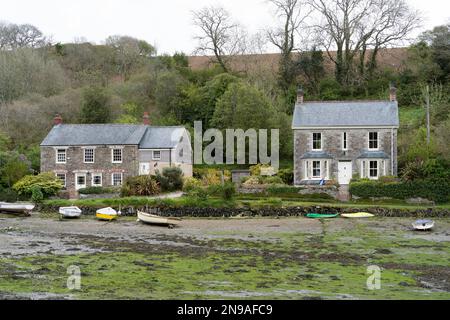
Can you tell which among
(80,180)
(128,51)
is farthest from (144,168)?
(128,51)

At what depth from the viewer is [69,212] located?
3891cm

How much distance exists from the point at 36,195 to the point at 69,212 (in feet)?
21.2

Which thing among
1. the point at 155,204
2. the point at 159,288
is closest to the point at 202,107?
the point at 155,204

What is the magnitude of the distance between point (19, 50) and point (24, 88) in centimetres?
611

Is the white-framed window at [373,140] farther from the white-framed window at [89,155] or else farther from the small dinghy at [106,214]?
the white-framed window at [89,155]

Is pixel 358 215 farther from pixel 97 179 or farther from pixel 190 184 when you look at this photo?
pixel 97 179

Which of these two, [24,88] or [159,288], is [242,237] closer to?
[159,288]

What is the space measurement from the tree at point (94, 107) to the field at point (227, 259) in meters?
25.2

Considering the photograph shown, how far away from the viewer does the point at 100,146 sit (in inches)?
2018

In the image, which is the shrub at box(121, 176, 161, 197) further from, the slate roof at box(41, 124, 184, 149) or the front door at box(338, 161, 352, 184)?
the front door at box(338, 161, 352, 184)

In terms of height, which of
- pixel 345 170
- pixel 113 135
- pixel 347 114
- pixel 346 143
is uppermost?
pixel 347 114

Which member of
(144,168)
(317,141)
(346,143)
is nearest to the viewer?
(346,143)

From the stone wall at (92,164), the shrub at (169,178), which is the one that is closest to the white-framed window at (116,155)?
the stone wall at (92,164)

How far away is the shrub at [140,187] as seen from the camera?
145ft
